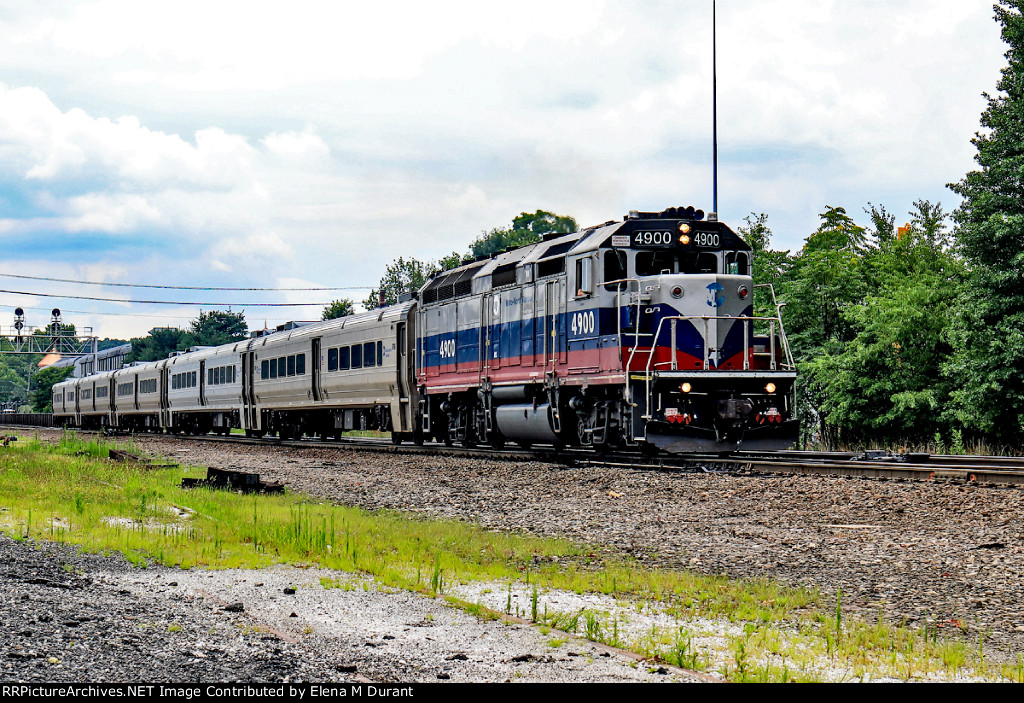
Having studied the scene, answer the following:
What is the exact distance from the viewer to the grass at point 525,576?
5.32 m

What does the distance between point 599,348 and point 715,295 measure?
216 cm

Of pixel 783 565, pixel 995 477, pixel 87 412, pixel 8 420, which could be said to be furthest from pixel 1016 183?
pixel 8 420

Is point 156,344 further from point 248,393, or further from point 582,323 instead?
point 582,323

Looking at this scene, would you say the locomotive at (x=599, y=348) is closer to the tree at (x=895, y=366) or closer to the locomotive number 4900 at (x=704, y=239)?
the locomotive number 4900 at (x=704, y=239)

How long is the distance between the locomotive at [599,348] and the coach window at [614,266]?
24mm

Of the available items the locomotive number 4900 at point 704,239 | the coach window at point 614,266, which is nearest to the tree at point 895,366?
the locomotive number 4900 at point 704,239

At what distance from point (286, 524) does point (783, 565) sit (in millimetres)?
5075

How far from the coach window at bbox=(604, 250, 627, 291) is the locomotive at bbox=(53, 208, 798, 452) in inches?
1.0

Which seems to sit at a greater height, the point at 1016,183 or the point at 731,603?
the point at 1016,183

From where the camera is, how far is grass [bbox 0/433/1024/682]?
532cm

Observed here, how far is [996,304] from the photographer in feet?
84.8

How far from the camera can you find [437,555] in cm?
890

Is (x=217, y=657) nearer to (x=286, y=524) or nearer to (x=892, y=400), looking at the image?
(x=286, y=524)

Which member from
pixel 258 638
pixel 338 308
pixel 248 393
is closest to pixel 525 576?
pixel 258 638
